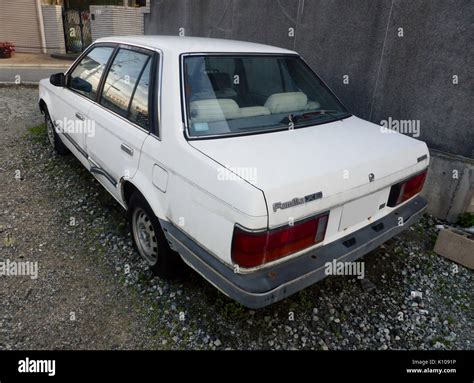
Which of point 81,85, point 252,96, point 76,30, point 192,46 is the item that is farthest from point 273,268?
point 76,30

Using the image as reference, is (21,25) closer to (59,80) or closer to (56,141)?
(56,141)

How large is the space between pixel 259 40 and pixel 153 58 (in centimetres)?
399

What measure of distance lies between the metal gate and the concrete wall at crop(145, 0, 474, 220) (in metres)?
14.3

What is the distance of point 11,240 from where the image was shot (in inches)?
Result: 125

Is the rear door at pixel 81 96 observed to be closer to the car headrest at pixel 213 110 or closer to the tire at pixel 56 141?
the tire at pixel 56 141

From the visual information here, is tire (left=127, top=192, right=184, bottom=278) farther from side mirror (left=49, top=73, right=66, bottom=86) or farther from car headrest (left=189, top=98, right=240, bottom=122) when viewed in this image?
side mirror (left=49, top=73, right=66, bottom=86)

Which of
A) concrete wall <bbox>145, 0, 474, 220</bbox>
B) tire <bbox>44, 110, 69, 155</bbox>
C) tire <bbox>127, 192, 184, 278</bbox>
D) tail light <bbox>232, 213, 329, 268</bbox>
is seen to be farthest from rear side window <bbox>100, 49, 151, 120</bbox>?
concrete wall <bbox>145, 0, 474, 220</bbox>

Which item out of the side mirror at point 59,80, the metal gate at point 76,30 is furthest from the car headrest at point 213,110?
the metal gate at point 76,30

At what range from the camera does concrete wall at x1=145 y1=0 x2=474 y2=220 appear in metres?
3.61

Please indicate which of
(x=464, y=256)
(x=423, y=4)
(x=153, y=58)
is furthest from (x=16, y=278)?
(x=423, y=4)

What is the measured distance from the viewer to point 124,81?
2.85 meters

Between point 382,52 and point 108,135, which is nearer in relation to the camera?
point 108,135
